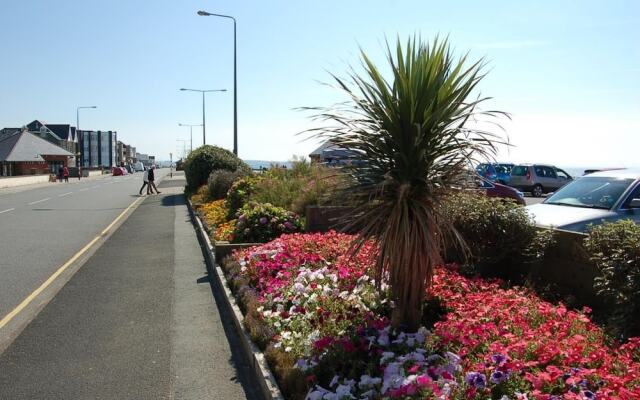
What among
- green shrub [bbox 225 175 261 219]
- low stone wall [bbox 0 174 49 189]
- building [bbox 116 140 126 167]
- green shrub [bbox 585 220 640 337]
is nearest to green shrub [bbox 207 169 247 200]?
green shrub [bbox 225 175 261 219]

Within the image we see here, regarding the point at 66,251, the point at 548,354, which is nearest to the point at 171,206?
the point at 66,251

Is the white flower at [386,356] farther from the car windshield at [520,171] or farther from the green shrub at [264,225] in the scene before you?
the car windshield at [520,171]

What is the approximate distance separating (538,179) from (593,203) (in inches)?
955

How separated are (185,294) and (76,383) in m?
3.15

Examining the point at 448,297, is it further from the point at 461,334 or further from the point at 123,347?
the point at 123,347

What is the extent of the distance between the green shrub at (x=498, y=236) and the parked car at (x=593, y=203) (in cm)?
84

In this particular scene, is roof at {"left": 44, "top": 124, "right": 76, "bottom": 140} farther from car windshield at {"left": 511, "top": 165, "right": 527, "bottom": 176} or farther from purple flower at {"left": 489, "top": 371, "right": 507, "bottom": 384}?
purple flower at {"left": 489, "top": 371, "right": 507, "bottom": 384}

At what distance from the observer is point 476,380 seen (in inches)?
130

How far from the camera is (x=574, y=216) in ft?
24.1

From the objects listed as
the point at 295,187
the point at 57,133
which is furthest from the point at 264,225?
the point at 57,133

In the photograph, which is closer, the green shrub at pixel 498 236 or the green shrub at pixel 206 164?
the green shrub at pixel 498 236

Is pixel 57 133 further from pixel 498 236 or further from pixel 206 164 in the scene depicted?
pixel 498 236

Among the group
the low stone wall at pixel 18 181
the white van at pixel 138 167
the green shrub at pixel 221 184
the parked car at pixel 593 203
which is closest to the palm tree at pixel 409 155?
the parked car at pixel 593 203

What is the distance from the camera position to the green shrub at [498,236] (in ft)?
19.8
